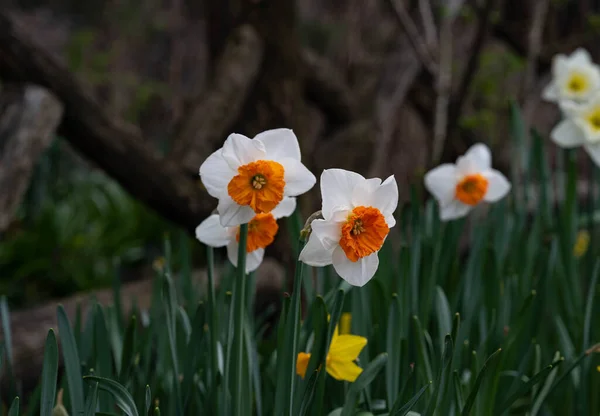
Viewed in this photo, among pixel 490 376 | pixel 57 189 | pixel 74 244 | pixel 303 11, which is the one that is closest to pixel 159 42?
pixel 303 11

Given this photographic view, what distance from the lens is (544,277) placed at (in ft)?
3.56

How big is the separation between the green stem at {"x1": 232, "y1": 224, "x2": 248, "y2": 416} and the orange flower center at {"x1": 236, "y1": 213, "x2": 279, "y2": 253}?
0.05m

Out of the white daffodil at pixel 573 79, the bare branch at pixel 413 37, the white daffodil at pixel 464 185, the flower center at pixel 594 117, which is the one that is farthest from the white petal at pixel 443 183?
the bare branch at pixel 413 37

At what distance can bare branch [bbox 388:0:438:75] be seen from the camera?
7.13ft

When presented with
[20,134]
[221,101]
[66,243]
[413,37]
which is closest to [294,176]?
[20,134]

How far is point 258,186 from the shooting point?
63cm

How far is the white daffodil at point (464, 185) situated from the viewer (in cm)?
112

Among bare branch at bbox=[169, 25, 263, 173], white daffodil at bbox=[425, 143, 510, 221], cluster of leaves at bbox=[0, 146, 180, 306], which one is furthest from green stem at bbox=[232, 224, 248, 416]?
cluster of leaves at bbox=[0, 146, 180, 306]

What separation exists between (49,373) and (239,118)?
1565mm

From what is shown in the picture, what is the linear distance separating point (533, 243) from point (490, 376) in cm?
56

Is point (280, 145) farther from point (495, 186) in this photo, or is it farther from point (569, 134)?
point (569, 134)

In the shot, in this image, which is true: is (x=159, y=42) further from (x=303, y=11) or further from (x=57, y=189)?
(x=57, y=189)

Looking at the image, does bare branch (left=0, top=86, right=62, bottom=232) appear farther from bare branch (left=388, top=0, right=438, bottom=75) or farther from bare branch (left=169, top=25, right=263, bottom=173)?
bare branch (left=388, top=0, right=438, bottom=75)

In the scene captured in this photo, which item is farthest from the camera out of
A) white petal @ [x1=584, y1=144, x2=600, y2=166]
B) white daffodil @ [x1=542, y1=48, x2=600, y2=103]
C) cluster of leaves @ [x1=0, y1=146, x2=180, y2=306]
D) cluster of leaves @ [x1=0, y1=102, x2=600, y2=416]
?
cluster of leaves @ [x1=0, y1=146, x2=180, y2=306]
